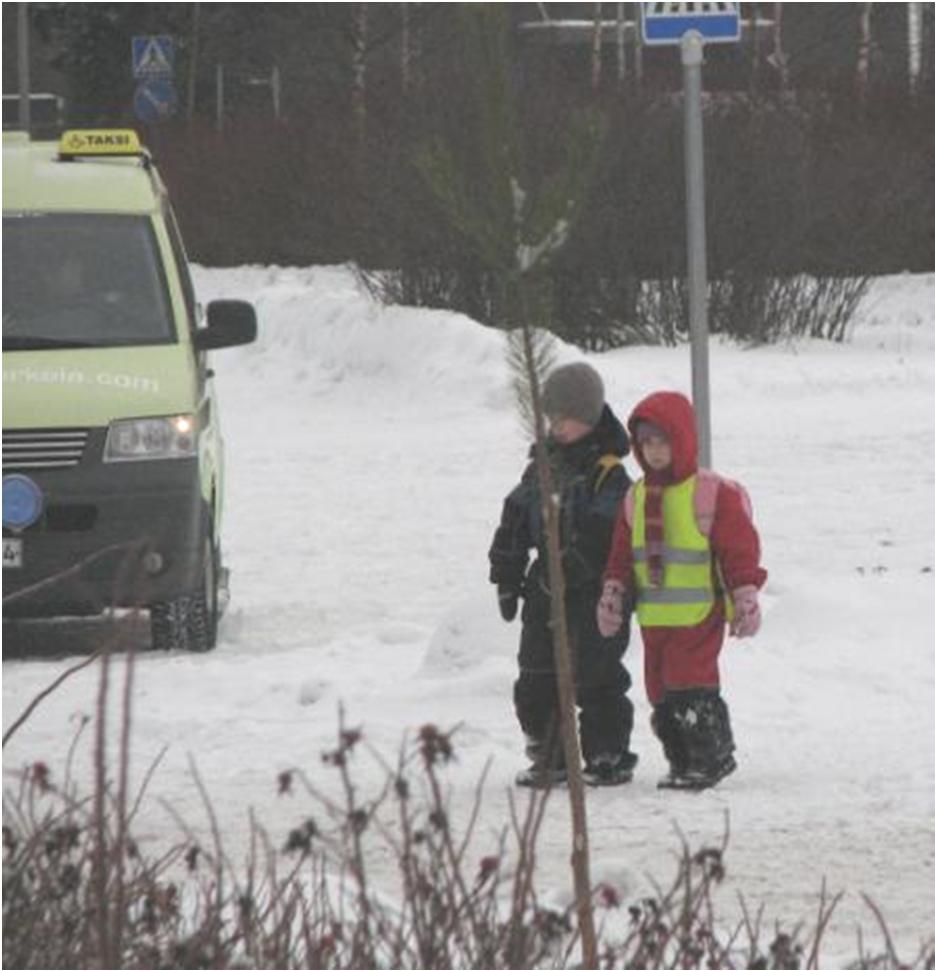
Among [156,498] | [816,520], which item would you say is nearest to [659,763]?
[156,498]

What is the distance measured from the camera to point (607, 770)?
9273 mm

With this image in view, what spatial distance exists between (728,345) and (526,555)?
17.6m

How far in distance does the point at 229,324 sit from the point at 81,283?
652 millimetres

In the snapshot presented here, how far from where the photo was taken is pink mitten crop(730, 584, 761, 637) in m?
8.95

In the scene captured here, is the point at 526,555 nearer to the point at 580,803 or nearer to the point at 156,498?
the point at 156,498

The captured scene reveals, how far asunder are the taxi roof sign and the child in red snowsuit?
4833 millimetres

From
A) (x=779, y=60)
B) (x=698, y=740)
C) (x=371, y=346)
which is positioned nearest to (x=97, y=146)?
(x=698, y=740)

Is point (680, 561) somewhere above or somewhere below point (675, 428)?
below

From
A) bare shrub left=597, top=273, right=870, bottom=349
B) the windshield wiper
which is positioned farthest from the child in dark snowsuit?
bare shrub left=597, top=273, right=870, bottom=349

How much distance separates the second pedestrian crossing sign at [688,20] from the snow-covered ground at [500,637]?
206 cm

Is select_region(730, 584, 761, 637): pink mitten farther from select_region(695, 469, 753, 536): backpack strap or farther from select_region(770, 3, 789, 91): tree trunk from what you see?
select_region(770, 3, 789, 91): tree trunk

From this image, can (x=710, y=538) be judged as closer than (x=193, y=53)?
Yes

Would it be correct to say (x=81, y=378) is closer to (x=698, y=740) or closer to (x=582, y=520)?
(x=582, y=520)

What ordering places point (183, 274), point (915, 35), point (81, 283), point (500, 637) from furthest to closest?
point (915, 35) < point (183, 274) < point (81, 283) < point (500, 637)
